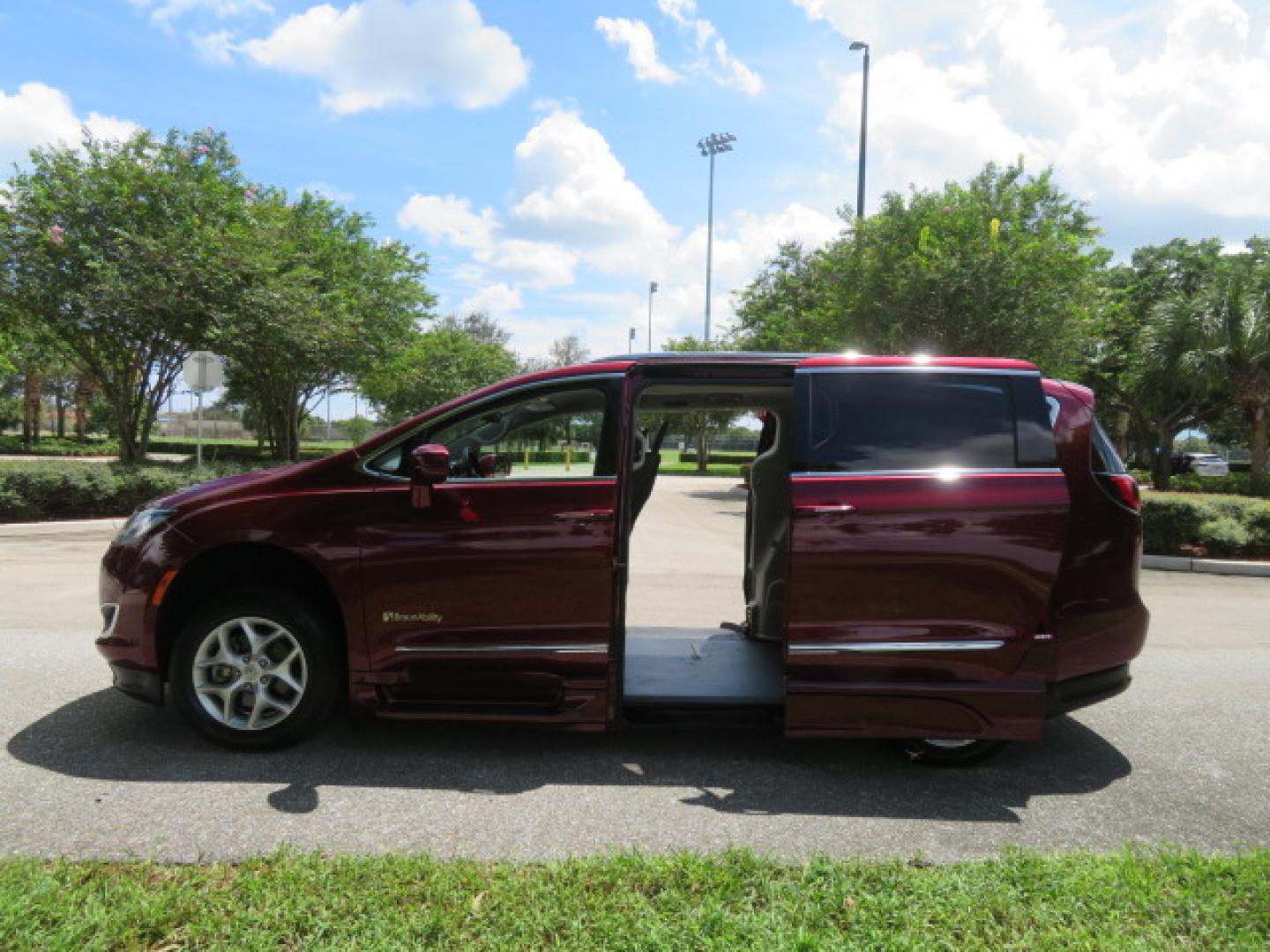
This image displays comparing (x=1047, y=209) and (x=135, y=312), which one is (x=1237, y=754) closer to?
(x=1047, y=209)

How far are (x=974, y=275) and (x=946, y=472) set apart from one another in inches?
551

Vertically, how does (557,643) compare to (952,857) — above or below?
above

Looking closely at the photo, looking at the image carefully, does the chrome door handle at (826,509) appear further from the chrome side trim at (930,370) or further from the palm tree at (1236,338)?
the palm tree at (1236,338)

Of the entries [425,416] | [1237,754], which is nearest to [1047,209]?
[1237,754]

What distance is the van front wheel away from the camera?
3.99 m

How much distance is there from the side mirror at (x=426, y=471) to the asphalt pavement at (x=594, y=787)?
125 centimetres

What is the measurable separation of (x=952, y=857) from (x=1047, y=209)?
61.1 ft

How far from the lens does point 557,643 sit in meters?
3.85

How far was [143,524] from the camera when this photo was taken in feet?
13.3

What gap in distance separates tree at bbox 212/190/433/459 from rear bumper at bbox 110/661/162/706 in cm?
1491

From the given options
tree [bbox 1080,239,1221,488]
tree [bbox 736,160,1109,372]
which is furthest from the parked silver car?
tree [bbox 736,160,1109,372]

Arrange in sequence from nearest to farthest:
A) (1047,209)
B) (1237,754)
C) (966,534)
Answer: (966,534)
(1237,754)
(1047,209)

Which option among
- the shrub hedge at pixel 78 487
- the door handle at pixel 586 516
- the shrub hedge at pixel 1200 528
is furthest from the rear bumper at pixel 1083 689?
the shrub hedge at pixel 78 487

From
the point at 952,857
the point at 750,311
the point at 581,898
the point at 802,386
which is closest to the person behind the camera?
the point at 581,898
